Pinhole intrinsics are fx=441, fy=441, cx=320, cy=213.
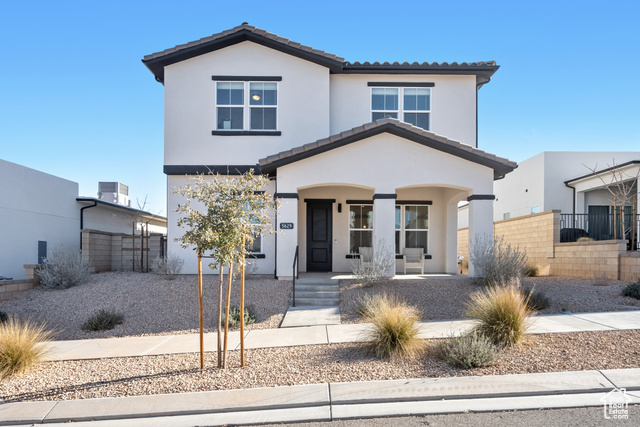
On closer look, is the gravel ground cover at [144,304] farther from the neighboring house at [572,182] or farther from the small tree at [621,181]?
the neighboring house at [572,182]

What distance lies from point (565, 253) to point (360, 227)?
6916 mm

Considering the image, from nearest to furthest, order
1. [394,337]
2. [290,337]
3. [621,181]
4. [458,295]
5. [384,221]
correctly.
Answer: [394,337] → [290,337] → [458,295] → [384,221] → [621,181]

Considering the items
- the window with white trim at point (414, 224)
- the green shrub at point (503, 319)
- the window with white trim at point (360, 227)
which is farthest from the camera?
the window with white trim at point (414, 224)

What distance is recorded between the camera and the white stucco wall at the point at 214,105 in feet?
48.9

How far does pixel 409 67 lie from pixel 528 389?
12070 millimetres

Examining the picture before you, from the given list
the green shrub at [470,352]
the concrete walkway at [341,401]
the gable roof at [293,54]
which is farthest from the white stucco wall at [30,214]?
the green shrub at [470,352]

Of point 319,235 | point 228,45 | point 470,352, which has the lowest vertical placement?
point 470,352

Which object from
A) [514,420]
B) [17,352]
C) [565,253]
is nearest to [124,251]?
[17,352]

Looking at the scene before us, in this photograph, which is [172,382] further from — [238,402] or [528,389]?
[528,389]

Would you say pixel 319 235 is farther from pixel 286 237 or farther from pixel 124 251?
pixel 124 251

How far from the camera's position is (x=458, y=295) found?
1121 cm

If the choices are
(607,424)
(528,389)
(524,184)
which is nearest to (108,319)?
(528,389)

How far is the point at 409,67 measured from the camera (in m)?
15.3

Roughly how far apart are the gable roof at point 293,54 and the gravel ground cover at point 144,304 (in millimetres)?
7365
